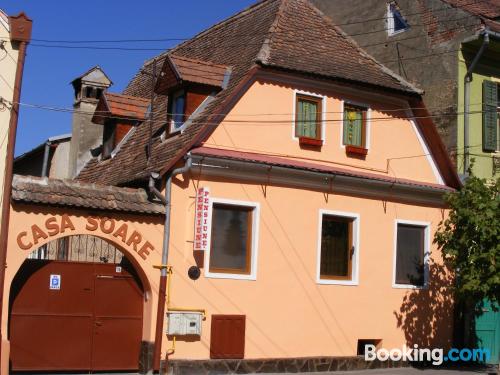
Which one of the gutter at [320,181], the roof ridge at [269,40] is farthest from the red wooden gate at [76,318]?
the roof ridge at [269,40]

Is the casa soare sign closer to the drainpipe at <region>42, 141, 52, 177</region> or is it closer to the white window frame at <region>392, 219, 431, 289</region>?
the white window frame at <region>392, 219, 431, 289</region>

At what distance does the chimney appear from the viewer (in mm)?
21281

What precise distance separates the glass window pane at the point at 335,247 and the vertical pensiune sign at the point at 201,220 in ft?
10.7

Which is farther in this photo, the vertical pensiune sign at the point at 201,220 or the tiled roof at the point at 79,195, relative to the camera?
the vertical pensiune sign at the point at 201,220

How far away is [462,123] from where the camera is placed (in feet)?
63.8

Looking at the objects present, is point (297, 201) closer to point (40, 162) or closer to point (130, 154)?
point (130, 154)

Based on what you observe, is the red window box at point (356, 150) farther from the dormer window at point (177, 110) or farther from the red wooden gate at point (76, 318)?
the red wooden gate at point (76, 318)

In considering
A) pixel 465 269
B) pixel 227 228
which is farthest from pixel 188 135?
pixel 465 269

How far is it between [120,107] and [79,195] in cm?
581

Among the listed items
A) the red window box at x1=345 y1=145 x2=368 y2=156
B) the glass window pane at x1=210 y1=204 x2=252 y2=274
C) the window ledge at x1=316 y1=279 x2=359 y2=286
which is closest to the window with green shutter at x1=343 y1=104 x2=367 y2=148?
the red window box at x1=345 y1=145 x2=368 y2=156

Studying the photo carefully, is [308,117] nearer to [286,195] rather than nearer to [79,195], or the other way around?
[286,195]

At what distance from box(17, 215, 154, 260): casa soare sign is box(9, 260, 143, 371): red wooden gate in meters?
0.91

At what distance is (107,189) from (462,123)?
386 inches

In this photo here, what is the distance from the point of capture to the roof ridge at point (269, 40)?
15805mm
